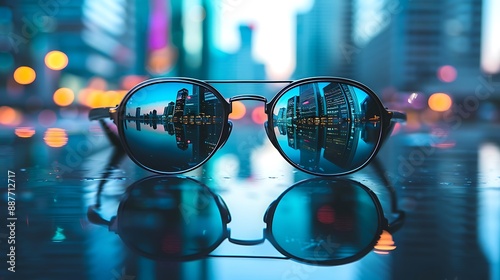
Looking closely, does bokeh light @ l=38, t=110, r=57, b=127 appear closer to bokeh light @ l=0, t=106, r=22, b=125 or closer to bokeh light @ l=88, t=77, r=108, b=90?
bokeh light @ l=0, t=106, r=22, b=125

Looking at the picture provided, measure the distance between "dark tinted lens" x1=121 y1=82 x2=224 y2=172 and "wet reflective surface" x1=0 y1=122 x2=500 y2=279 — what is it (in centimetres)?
8

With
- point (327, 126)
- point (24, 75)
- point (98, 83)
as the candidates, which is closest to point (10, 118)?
point (24, 75)

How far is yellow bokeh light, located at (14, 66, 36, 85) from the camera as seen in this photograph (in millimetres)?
17861

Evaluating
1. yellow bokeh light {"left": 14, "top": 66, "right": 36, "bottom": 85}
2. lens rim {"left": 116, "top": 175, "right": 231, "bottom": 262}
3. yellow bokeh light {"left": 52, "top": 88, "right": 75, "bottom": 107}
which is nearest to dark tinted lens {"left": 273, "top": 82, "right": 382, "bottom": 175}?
lens rim {"left": 116, "top": 175, "right": 231, "bottom": 262}

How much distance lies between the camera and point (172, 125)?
4.40 ft

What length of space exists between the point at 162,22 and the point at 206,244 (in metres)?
20.1

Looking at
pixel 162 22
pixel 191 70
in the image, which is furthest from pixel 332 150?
pixel 162 22

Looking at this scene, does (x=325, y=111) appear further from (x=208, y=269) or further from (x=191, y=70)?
(x=191, y=70)

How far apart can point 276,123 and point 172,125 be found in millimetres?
311

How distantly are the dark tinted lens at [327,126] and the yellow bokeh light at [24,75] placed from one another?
18.7m

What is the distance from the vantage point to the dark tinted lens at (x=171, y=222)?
0.62 meters

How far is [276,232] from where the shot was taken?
720mm

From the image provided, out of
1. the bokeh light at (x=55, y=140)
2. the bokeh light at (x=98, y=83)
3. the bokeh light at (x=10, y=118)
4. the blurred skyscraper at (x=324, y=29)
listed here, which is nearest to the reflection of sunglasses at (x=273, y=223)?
the bokeh light at (x=55, y=140)

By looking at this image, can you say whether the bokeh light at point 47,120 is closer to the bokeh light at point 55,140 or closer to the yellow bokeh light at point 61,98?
the bokeh light at point 55,140
